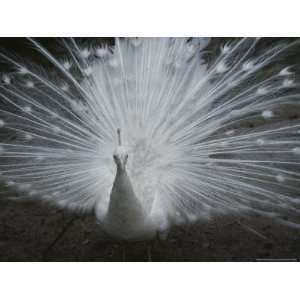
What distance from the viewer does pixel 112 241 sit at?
1.74m

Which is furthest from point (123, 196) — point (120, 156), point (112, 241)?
point (112, 241)

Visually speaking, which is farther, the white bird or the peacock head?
the white bird

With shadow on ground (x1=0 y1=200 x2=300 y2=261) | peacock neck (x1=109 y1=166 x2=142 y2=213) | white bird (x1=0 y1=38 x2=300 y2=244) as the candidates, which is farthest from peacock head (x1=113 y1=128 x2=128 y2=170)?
shadow on ground (x1=0 y1=200 x2=300 y2=261)

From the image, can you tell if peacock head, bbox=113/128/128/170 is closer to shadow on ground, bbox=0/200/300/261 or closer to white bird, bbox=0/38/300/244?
white bird, bbox=0/38/300/244

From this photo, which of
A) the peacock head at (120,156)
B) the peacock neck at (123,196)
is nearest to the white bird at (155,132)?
the peacock neck at (123,196)

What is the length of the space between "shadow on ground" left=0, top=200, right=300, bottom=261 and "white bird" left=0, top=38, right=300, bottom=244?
0.22 feet

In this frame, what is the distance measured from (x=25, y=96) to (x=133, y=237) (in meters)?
0.80

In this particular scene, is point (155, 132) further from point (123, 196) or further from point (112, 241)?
point (112, 241)

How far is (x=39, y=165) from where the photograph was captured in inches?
70.2

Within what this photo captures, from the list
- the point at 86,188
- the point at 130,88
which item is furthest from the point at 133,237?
the point at 130,88

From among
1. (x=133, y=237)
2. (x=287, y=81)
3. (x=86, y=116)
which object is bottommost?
(x=133, y=237)

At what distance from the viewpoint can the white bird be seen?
1616 mm

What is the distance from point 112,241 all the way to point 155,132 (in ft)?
1.77
